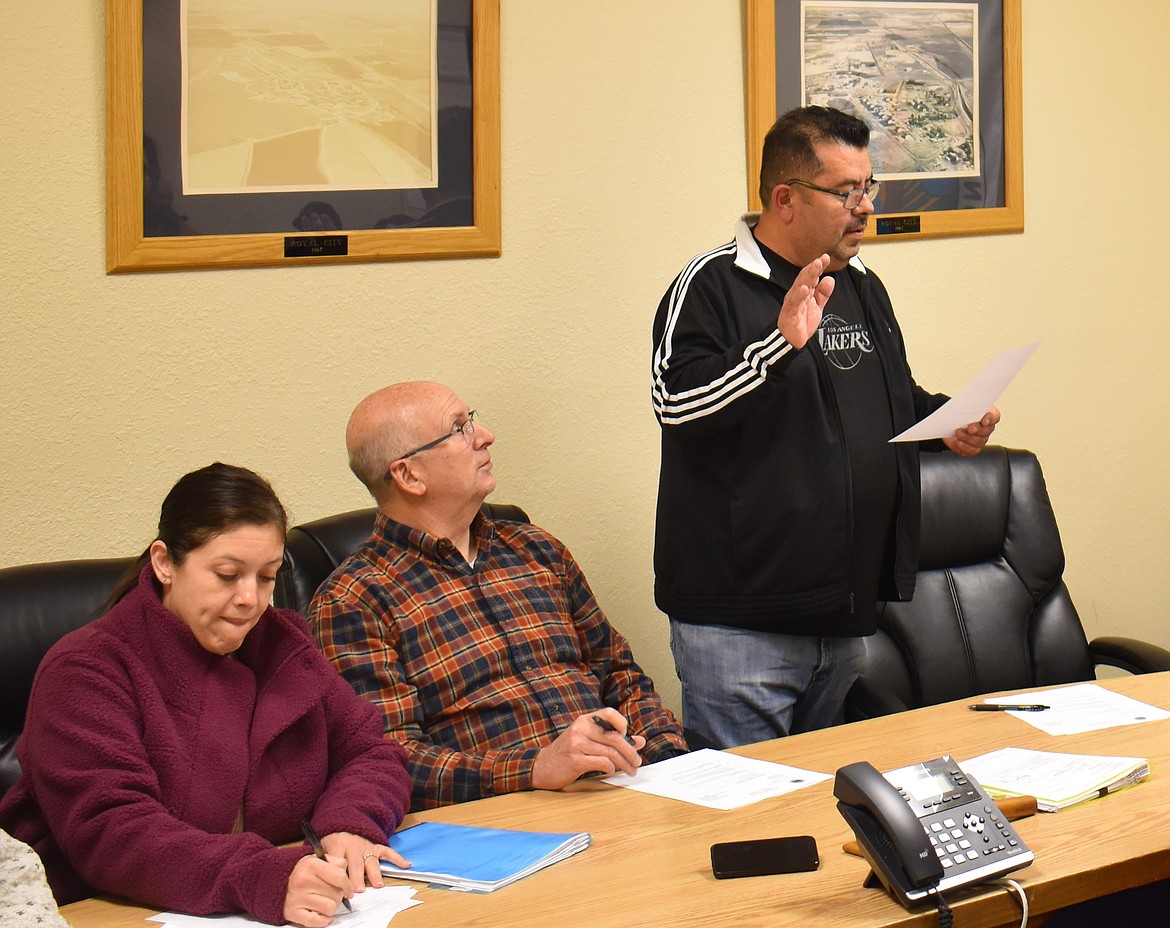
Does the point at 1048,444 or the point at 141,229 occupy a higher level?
the point at 141,229

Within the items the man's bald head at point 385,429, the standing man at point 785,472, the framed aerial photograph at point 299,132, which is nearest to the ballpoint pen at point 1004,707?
the standing man at point 785,472

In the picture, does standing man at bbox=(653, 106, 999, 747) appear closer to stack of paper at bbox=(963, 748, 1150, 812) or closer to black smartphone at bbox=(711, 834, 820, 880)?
stack of paper at bbox=(963, 748, 1150, 812)

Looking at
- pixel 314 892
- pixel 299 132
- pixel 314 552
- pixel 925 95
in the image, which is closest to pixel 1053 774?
pixel 314 892

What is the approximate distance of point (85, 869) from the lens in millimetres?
1474

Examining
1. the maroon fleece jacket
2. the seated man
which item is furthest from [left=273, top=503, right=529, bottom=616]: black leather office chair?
the maroon fleece jacket

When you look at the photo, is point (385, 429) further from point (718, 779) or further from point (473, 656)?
point (718, 779)

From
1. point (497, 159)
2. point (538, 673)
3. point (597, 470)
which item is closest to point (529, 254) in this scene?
point (497, 159)

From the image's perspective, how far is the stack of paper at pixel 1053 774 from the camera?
168 cm

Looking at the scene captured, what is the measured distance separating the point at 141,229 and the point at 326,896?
57.6 inches

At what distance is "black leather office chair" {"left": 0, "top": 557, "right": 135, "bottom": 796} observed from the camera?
1.83m

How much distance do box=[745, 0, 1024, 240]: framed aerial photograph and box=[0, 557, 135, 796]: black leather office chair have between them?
5.68 feet

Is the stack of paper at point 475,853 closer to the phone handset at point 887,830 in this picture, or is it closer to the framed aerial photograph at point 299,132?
the phone handset at point 887,830

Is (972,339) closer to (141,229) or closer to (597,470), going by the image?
(597,470)

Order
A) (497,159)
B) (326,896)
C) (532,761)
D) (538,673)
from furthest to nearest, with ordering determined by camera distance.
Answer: (497,159) → (538,673) → (532,761) → (326,896)
